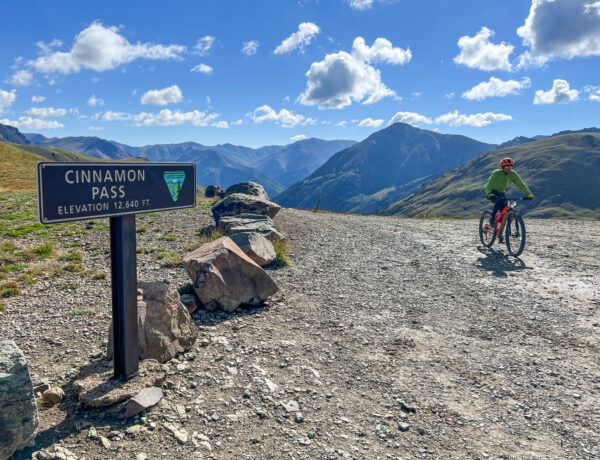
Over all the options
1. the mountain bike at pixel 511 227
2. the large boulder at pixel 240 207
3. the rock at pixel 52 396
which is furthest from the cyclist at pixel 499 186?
the rock at pixel 52 396

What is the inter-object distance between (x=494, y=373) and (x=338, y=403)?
291 cm

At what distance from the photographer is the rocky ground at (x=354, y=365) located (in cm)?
468

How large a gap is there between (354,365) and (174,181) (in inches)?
176

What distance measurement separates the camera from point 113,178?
200 inches

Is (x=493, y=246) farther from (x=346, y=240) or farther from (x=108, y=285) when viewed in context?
(x=108, y=285)

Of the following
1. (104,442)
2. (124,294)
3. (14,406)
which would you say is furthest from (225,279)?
(14,406)

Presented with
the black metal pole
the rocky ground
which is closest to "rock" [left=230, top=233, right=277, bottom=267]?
the rocky ground

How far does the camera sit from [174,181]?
19.5ft

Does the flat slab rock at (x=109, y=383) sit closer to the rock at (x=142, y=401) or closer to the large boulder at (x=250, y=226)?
the rock at (x=142, y=401)

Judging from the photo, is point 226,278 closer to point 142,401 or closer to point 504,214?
point 142,401

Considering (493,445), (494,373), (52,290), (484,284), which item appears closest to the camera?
(493,445)

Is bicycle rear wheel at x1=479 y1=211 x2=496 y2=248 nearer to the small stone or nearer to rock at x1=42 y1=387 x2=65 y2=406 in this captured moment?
the small stone

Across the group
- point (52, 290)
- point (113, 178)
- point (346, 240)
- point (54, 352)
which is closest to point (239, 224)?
point (346, 240)

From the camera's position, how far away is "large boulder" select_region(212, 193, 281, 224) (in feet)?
58.8
